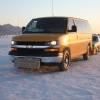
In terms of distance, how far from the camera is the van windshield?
7957mm

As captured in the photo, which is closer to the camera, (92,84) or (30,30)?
(92,84)

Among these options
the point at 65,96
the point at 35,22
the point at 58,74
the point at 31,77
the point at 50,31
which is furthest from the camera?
the point at 35,22

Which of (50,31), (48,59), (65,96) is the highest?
(50,31)

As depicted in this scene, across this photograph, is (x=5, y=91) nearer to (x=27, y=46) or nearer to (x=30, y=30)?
(x=27, y=46)

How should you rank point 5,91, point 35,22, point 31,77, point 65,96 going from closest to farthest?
1. point 65,96
2. point 5,91
3. point 31,77
4. point 35,22

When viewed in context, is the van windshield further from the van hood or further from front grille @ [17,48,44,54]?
front grille @ [17,48,44,54]

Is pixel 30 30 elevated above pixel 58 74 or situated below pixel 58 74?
above

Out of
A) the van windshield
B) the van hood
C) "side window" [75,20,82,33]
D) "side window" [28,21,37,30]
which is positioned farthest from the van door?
"side window" [28,21,37,30]

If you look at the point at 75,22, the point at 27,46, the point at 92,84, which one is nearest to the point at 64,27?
the point at 75,22

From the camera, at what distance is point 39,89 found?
5.32 m

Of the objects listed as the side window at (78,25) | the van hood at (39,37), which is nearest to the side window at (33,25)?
the van hood at (39,37)

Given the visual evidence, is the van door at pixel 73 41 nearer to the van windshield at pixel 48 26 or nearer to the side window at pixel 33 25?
the van windshield at pixel 48 26

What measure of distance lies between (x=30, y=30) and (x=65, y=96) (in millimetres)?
4162

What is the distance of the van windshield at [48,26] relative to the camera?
796 cm
